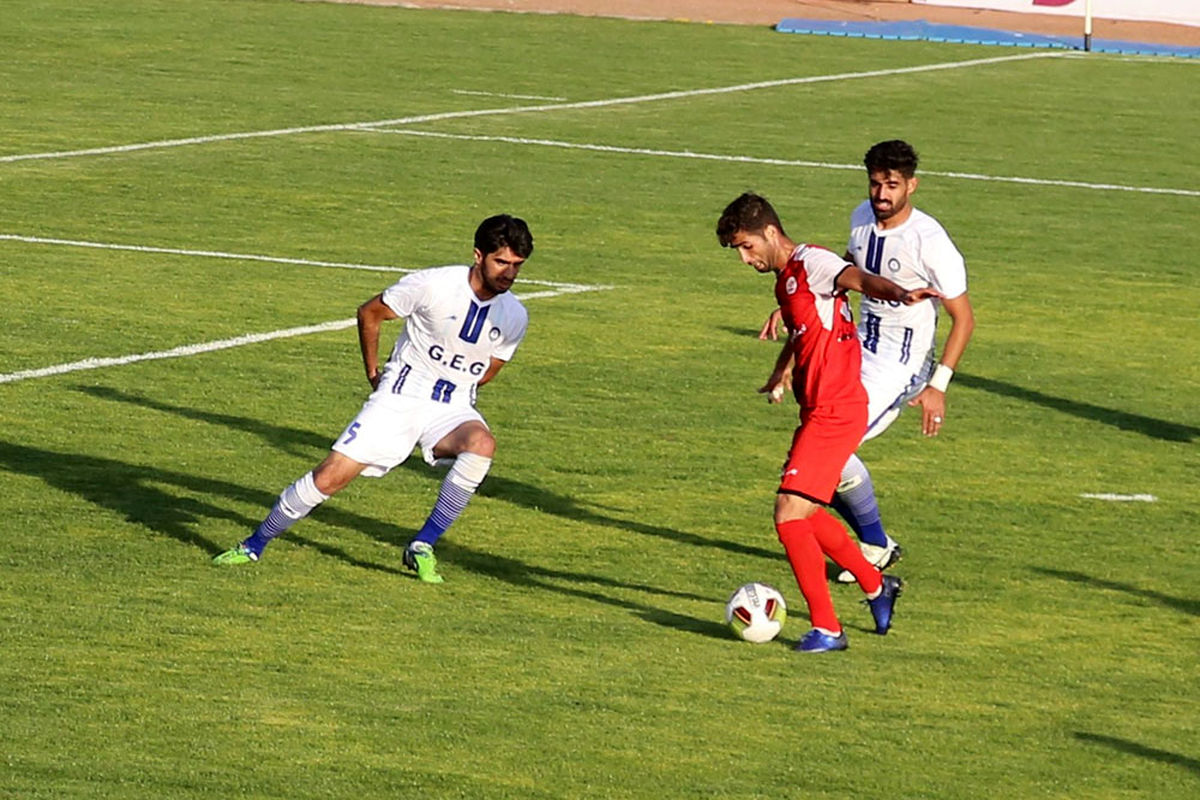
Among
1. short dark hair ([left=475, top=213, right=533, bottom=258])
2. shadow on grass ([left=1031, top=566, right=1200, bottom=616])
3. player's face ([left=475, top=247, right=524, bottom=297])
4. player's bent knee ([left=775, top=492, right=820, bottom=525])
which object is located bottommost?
shadow on grass ([left=1031, top=566, right=1200, bottom=616])

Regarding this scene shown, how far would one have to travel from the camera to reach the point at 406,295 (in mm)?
11070

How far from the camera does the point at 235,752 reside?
27.9 ft

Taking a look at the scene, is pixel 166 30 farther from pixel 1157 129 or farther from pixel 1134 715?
pixel 1134 715

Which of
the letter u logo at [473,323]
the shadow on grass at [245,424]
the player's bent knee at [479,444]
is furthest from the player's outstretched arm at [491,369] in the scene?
the shadow on grass at [245,424]

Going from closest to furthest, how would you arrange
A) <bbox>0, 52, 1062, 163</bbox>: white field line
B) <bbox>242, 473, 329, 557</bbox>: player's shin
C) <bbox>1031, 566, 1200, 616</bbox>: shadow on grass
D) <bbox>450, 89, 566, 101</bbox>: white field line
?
<bbox>242, 473, 329, 557</bbox>: player's shin → <bbox>1031, 566, 1200, 616</bbox>: shadow on grass → <bbox>0, 52, 1062, 163</bbox>: white field line → <bbox>450, 89, 566, 101</bbox>: white field line

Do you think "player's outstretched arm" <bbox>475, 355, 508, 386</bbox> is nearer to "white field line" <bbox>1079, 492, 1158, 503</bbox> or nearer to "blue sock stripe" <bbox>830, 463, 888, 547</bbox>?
"blue sock stripe" <bbox>830, 463, 888, 547</bbox>

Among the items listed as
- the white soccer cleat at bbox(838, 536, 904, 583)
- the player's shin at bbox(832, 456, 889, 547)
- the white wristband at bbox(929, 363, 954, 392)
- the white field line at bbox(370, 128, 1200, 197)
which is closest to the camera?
the white wristband at bbox(929, 363, 954, 392)

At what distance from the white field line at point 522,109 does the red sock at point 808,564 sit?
1688 cm

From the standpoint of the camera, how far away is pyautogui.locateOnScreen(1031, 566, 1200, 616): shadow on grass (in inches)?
437

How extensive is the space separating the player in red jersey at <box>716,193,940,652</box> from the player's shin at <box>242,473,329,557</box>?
230 centimetres

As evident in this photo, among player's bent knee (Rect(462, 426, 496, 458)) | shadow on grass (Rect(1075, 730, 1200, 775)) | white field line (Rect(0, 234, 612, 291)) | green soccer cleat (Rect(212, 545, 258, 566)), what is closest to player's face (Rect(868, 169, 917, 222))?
player's bent knee (Rect(462, 426, 496, 458))

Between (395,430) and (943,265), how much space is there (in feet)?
8.85

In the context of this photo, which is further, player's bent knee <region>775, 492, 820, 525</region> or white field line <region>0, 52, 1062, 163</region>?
white field line <region>0, 52, 1062, 163</region>

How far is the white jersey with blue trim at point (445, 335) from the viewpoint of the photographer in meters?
11.1
